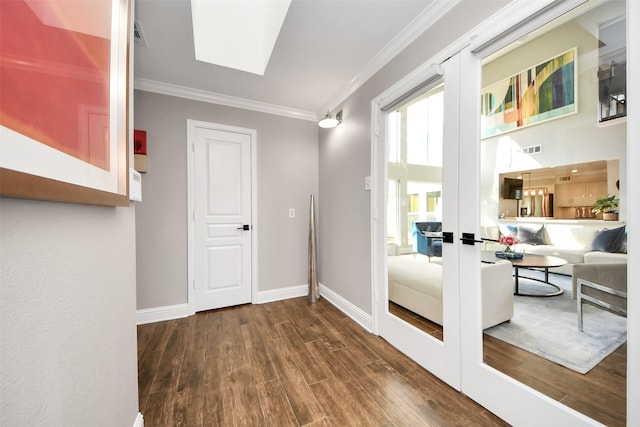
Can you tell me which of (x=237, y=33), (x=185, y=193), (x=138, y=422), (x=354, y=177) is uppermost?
(x=237, y=33)

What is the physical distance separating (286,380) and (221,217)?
6.16ft

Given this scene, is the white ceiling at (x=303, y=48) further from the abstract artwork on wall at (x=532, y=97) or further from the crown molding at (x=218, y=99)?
the abstract artwork on wall at (x=532, y=97)

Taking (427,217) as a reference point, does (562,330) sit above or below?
below

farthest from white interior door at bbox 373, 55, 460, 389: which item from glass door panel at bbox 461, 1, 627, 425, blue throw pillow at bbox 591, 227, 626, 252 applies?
blue throw pillow at bbox 591, 227, 626, 252

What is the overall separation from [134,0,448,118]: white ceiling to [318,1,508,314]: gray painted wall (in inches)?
4.8

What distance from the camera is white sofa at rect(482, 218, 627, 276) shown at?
101 centimetres

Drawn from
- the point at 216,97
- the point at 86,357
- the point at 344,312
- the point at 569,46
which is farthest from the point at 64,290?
the point at 216,97

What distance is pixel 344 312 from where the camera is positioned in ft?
8.65

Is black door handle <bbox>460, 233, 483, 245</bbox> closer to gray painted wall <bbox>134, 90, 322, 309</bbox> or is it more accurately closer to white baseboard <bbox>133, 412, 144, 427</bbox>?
white baseboard <bbox>133, 412, 144, 427</bbox>

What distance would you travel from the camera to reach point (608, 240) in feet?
3.24

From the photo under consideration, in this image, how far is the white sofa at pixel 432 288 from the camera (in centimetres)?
135

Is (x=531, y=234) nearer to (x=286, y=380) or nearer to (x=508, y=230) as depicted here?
(x=508, y=230)

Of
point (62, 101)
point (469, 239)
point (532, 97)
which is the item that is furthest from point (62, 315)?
point (532, 97)

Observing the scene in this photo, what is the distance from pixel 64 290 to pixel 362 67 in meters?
2.55
